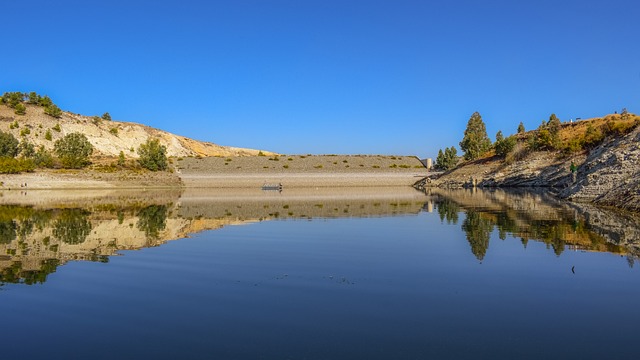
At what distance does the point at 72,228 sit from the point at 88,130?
140675 mm

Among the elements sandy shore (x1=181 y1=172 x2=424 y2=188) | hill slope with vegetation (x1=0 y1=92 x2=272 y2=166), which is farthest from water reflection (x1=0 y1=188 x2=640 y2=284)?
hill slope with vegetation (x1=0 y1=92 x2=272 y2=166)

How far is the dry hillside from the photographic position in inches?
5330

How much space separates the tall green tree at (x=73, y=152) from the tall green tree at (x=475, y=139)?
280 ft

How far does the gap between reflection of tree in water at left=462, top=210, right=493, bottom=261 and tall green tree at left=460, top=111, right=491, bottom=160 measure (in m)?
82.0

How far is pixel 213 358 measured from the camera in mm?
8016

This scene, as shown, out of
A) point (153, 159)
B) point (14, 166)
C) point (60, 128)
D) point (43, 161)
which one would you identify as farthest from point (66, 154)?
point (60, 128)

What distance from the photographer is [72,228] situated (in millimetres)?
27219

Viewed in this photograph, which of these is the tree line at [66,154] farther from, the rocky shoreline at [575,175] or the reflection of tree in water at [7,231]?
the reflection of tree in water at [7,231]

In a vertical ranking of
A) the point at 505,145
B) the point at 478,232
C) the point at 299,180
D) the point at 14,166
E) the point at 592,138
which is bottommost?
the point at 478,232

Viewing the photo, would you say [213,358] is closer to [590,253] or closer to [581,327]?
[581,327]

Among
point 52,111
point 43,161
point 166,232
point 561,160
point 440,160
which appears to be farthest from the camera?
point 52,111

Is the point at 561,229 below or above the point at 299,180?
below

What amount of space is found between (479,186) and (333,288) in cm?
8331

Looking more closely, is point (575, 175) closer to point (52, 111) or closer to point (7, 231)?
point (7, 231)
